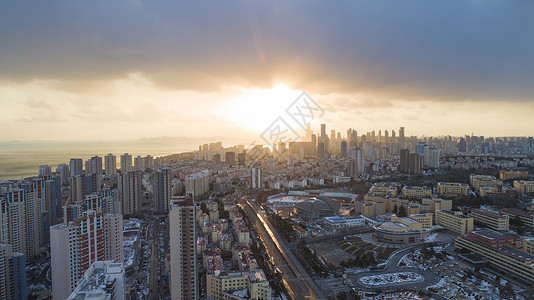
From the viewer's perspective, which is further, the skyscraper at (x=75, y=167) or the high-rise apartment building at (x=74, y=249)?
the skyscraper at (x=75, y=167)

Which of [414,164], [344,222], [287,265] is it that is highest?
[414,164]

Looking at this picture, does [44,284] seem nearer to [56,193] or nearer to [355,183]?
[56,193]

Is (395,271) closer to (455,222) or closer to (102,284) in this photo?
(455,222)

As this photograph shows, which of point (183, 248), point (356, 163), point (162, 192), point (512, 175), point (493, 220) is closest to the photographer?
point (183, 248)

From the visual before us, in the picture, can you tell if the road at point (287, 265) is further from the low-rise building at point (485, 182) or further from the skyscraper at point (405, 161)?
the skyscraper at point (405, 161)

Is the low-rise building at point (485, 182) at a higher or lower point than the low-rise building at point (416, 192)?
higher

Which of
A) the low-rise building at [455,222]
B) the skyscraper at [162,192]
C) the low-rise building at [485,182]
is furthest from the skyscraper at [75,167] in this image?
the low-rise building at [485,182]

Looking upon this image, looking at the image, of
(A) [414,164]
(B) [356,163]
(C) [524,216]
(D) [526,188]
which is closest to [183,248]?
(C) [524,216]

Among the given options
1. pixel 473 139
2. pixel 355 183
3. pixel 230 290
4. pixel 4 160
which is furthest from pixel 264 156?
pixel 473 139
